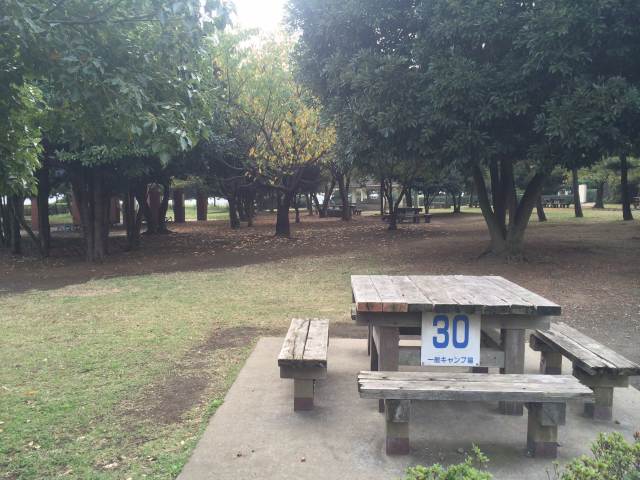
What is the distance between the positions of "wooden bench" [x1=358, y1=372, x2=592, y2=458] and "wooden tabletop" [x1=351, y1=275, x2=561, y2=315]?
445 millimetres

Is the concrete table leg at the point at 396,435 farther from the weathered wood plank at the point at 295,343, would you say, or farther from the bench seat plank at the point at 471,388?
the weathered wood plank at the point at 295,343

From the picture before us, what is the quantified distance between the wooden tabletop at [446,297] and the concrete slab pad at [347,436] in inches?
34.5

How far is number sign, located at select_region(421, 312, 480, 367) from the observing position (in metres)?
3.88

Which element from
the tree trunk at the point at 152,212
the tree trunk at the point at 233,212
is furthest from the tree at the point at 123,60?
the tree trunk at the point at 233,212

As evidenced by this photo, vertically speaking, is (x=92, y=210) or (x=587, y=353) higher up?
(x=92, y=210)

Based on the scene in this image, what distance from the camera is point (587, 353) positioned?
4082 millimetres

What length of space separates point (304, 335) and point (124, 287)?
722 cm

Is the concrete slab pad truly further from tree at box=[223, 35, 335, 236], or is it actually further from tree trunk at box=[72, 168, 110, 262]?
tree trunk at box=[72, 168, 110, 262]

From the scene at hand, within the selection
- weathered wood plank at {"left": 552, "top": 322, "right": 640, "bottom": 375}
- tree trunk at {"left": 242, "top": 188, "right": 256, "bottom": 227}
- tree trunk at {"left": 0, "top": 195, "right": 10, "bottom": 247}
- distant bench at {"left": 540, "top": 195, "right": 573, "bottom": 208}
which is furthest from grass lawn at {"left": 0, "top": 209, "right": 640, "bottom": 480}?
distant bench at {"left": 540, "top": 195, "right": 573, "bottom": 208}

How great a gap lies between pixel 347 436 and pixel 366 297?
97 centimetres

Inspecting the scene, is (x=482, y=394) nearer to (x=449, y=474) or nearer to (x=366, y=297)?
(x=366, y=297)

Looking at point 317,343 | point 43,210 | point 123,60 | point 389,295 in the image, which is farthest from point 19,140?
point 43,210

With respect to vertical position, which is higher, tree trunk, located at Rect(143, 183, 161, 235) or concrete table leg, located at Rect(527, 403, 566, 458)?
tree trunk, located at Rect(143, 183, 161, 235)

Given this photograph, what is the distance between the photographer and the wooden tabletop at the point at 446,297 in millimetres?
3637
